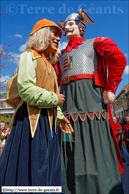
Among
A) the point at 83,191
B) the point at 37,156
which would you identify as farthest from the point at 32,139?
the point at 83,191

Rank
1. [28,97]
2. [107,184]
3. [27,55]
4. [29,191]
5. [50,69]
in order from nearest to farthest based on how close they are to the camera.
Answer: [29,191], [28,97], [27,55], [50,69], [107,184]

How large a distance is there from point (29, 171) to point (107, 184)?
1.03 metres

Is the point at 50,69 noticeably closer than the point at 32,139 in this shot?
No

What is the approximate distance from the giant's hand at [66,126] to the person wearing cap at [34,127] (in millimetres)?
230

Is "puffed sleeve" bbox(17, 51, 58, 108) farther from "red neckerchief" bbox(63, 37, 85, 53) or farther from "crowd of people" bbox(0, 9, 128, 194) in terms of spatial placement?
"red neckerchief" bbox(63, 37, 85, 53)

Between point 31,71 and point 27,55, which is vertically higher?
point 27,55

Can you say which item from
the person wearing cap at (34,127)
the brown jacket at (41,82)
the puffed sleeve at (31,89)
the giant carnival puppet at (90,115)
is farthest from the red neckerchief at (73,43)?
the puffed sleeve at (31,89)

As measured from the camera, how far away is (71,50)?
2.44 meters

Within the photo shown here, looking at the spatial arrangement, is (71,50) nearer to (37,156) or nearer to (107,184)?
(37,156)

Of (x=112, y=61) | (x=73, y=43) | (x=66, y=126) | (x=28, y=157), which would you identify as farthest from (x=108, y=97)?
(x=28, y=157)

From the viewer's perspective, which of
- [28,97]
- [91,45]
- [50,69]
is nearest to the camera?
[28,97]

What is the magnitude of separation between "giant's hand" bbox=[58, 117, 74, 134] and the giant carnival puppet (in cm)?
25

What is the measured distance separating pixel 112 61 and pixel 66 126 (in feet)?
3.42

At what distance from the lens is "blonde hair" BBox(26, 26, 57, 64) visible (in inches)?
66.9
